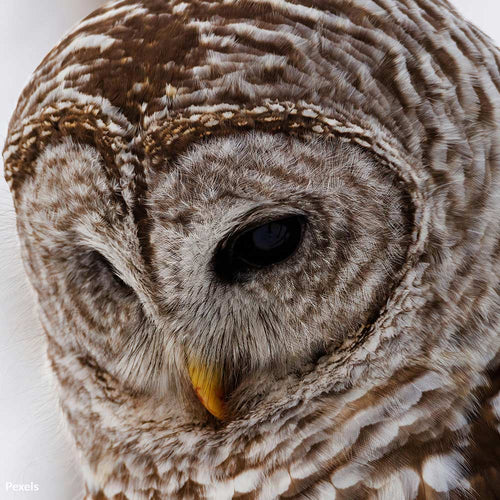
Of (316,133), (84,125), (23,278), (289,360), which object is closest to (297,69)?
(316,133)

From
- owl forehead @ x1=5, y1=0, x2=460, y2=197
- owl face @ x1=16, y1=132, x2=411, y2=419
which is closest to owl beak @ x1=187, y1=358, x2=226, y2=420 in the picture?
owl face @ x1=16, y1=132, x2=411, y2=419

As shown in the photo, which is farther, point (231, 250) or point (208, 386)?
point (208, 386)

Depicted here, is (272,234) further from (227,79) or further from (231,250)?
(227,79)

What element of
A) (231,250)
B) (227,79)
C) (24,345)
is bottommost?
(24,345)

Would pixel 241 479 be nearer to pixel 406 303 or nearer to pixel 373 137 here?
pixel 406 303

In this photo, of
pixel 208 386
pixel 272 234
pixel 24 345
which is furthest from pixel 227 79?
pixel 24 345

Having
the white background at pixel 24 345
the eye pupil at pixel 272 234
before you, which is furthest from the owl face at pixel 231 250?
the white background at pixel 24 345
